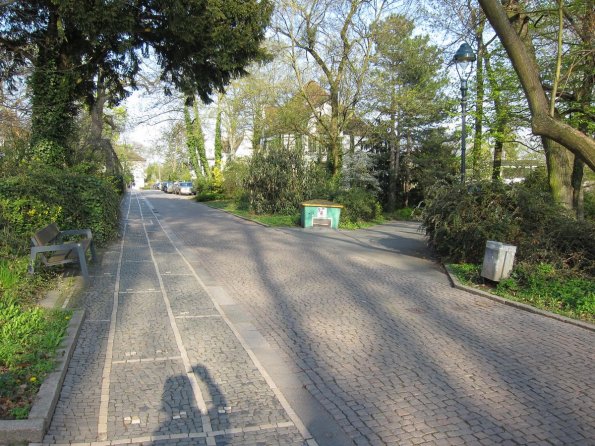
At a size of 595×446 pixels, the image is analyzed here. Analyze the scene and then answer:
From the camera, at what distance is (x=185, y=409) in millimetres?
3709

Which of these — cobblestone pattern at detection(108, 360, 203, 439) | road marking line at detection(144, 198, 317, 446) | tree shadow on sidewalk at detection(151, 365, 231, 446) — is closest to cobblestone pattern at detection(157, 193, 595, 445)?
road marking line at detection(144, 198, 317, 446)

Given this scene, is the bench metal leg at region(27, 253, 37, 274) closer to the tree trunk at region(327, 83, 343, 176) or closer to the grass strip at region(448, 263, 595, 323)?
the grass strip at region(448, 263, 595, 323)

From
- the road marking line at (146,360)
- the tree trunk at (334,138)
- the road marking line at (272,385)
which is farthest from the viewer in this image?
the tree trunk at (334,138)

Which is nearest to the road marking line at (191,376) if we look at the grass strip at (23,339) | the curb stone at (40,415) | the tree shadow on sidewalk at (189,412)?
the tree shadow on sidewalk at (189,412)

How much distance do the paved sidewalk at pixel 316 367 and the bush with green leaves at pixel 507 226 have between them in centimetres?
169

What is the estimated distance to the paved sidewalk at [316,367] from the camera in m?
3.46

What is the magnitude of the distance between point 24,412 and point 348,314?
4.06 metres

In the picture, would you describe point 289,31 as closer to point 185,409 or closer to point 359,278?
point 359,278

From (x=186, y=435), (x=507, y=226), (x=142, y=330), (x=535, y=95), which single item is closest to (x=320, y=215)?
(x=507, y=226)

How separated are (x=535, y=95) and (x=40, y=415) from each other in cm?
771

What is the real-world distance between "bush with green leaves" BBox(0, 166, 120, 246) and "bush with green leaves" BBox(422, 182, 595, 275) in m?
7.72

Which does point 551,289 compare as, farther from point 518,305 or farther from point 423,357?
point 423,357

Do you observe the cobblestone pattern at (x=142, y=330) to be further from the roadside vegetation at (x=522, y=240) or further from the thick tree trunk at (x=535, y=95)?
the thick tree trunk at (x=535, y=95)

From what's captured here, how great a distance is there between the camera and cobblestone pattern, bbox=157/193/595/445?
3539 mm
